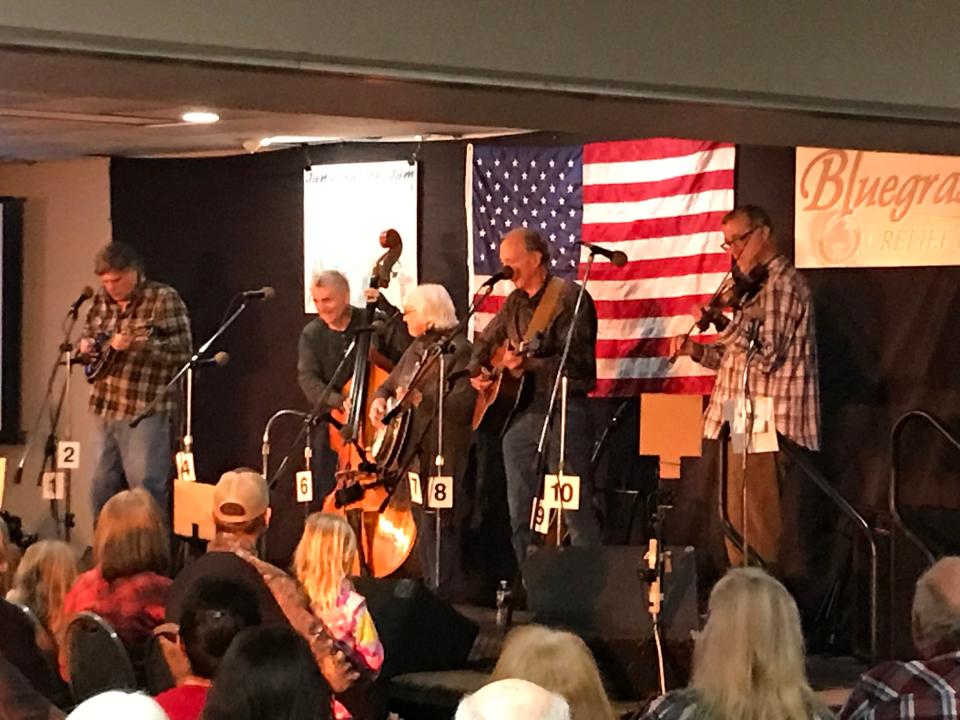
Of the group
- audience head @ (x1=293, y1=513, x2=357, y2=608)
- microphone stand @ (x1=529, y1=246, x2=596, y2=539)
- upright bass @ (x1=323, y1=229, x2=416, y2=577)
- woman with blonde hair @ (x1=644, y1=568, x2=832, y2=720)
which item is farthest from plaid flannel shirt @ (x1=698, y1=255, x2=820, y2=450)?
woman with blonde hair @ (x1=644, y1=568, x2=832, y2=720)

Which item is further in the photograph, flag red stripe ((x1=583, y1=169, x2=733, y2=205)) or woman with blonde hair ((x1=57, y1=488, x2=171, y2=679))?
flag red stripe ((x1=583, y1=169, x2=733, y2=205))

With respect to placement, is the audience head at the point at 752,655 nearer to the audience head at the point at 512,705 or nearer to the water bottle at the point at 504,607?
the audience head at the point at 512,705

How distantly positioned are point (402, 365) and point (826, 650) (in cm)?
231

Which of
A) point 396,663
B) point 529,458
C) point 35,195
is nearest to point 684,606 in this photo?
point 396,663

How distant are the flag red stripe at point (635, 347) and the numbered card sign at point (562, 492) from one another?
1.25 metres

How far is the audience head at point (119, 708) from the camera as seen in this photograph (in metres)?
2.70

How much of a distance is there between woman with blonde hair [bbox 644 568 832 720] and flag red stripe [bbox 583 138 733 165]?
13.2 feet

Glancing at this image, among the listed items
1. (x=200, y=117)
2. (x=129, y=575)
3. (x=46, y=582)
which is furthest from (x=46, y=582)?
(x=200, y=117)

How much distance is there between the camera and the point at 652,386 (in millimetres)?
7758

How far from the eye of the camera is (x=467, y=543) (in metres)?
8.23

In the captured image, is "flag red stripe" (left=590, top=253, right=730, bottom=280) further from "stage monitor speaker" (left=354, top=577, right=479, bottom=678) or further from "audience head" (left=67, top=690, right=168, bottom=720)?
"audience head" (left=67, top=690, right=168, bottom=720)

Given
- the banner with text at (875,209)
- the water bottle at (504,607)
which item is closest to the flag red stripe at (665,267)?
the banner with text at (875,209)

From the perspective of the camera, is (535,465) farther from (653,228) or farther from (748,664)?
(748,664)

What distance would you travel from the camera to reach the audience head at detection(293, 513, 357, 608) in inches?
197
